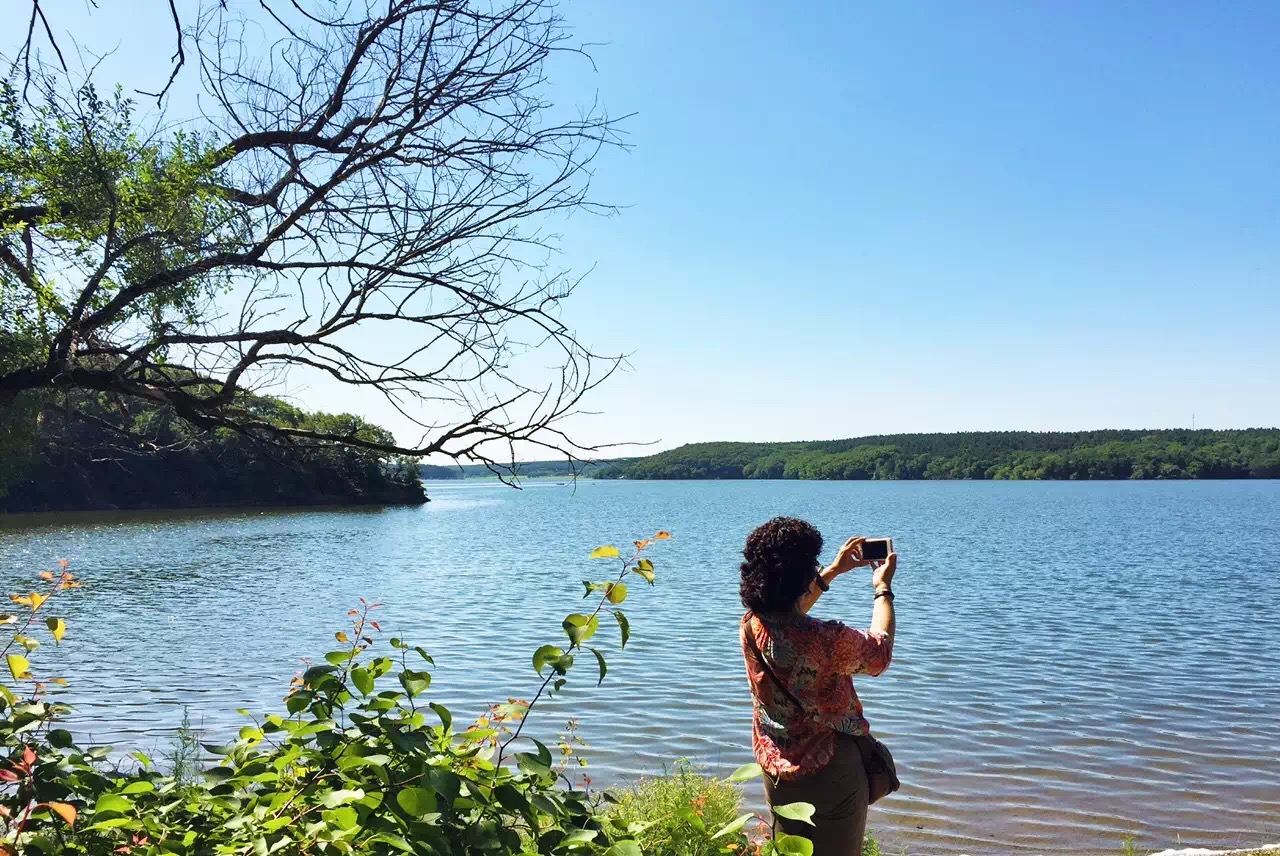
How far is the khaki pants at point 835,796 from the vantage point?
3.53 m

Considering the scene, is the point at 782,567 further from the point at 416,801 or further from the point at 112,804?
Result: the point at 112,804

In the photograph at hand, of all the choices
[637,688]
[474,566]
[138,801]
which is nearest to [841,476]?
[474,566]

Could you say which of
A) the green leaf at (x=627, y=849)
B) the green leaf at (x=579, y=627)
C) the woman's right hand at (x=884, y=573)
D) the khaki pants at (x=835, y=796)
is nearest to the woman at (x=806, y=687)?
the khaki pants at (x=835, y=796)

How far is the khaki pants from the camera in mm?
3531

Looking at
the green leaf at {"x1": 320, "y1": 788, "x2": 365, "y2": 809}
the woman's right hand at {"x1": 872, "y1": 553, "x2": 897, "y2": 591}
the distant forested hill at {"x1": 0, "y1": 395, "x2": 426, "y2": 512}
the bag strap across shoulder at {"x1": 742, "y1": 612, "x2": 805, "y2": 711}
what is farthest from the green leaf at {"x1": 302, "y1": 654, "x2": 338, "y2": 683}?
the woman's right hand at {"x1": 872, "y1": 553, "x2": 897, "y2": 591}

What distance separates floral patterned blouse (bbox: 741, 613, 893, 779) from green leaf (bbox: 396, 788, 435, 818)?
6.60ft

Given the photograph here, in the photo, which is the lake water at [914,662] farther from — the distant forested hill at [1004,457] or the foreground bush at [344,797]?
the distant forested hill at [1004,457]

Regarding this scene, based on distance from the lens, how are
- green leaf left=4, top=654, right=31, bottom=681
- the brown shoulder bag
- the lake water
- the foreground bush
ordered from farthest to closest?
the lake water, the brown shoulder bag, green leaf left=4, top=654, right=31, bottom=681, the foreground bush

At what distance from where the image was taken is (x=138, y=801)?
89.9 inches

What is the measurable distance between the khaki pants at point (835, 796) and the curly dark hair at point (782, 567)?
1.79ft

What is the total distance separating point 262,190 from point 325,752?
95.8 inches

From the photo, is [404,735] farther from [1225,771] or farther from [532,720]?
[1225,771]

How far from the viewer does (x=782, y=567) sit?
11.9ft

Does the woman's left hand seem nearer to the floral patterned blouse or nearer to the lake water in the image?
the floral patterned blouse
